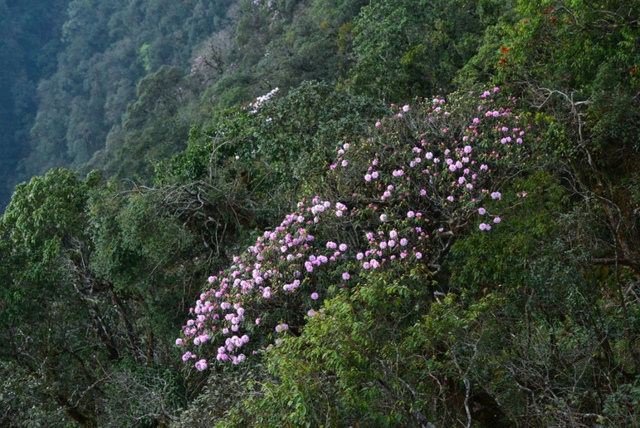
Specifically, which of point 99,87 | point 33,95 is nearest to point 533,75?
point 99,87

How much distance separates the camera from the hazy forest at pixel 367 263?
4207mm

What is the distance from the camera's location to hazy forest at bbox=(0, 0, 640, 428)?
13.8 ft

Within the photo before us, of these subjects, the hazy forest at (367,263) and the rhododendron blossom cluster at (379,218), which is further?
the rhododendron blossom cluster at (379,218)

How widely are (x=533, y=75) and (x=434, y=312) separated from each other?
534cm

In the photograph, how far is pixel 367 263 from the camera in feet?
19.3

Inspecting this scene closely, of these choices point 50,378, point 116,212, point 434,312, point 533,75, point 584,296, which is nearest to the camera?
point 434,312

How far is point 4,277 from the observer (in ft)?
26.2

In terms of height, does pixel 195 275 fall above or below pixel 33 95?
above

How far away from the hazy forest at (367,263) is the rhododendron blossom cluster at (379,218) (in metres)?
0.02

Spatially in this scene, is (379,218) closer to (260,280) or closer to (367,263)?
(367,263)

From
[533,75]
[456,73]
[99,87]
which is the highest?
[533,75]

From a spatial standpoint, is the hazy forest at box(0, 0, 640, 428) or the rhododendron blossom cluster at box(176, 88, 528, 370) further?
the rhododendron blossom cluster at box(176, 88, 528, 370)

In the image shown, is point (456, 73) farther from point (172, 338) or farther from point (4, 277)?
point (4, 277)

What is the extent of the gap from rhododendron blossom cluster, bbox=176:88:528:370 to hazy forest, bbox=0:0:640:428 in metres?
0.02
